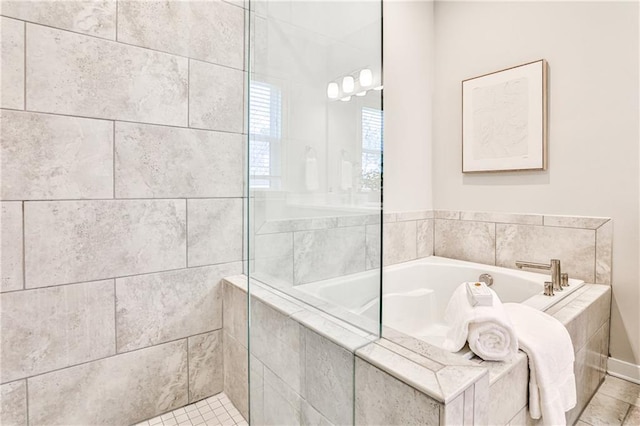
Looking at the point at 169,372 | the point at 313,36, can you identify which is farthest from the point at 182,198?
the point at 313,36

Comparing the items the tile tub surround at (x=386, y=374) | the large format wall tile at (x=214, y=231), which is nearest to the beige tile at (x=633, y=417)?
the tile tub surround at (x=386, y=374)

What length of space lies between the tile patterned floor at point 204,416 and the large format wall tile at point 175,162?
100cm

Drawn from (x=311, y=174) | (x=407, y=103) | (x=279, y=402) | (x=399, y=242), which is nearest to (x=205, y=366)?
(x=279, y=402)

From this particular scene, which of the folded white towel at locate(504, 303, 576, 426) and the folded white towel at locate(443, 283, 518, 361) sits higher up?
the folded white towel at locate(443, 283, 518, 361)

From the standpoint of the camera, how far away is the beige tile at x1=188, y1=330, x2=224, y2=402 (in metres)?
1.63

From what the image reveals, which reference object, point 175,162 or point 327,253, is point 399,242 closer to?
point 327,253

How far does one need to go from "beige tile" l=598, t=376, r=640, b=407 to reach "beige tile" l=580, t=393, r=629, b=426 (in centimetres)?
6

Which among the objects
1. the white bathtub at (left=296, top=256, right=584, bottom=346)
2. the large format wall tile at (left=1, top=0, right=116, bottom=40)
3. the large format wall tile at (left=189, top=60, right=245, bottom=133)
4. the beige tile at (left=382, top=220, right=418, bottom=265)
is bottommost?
the white bathtub at (left=296, top=256, right=584, bottom=346)

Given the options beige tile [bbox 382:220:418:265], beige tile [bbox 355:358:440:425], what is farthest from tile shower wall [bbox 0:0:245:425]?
beige tile [bbox 382:220:418:265]

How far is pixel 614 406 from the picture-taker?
1.58 meters

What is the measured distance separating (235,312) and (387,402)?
0.96 meters

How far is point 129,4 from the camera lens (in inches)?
55.2

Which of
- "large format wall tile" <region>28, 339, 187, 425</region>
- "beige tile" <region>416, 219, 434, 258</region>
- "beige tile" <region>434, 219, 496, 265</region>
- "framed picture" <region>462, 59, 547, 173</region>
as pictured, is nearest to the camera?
"large format wall tile" <region>28, 339, 187, 425</region>

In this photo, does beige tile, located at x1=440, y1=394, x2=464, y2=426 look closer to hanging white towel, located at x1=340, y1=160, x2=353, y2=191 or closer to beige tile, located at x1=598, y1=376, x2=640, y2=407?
hanging white towel, located at x1=340, y1=160, x2=353, y2=191
